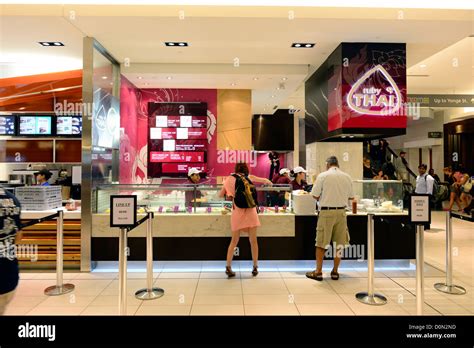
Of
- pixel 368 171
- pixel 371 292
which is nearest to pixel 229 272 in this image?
pixel 371 292

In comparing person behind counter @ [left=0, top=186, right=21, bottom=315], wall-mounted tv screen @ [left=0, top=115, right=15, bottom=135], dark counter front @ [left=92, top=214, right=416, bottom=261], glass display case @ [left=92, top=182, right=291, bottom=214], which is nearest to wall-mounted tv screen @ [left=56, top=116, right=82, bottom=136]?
wall-mounted tv screen @ [left=0, top=115, right=15, bottom=135]

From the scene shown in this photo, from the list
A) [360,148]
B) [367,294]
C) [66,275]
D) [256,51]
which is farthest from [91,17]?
[360,148]

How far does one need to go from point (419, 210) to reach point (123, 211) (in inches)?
110

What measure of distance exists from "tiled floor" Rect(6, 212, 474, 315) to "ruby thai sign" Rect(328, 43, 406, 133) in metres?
2.14

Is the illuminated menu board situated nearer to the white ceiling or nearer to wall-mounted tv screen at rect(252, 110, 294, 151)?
the white ceiling

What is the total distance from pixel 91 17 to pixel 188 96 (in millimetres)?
3348

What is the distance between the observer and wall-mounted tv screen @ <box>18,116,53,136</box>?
18.0ft

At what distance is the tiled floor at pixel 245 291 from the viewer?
337cm

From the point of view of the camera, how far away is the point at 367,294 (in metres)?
3.71

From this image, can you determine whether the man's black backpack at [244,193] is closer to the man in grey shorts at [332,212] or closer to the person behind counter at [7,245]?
the man in grey shorts at [332,212]

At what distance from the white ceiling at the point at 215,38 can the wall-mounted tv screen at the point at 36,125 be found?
3.39ft

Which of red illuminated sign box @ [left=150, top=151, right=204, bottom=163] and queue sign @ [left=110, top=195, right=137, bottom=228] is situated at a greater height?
red illuminated sign box @ [left=150, top=151, right=204, bottom=163]

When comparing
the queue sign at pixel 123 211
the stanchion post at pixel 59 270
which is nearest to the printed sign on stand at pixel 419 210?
the queue sign at pixel 123 211
